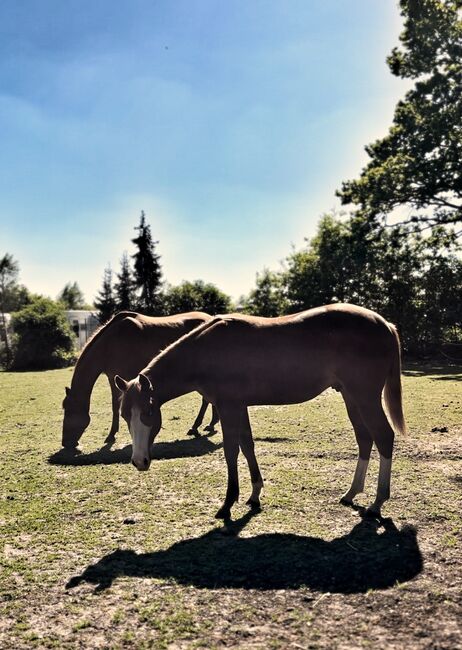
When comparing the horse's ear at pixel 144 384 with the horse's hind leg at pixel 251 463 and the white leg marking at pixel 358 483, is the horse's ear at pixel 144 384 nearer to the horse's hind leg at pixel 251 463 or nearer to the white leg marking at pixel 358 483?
the horse's hind leg at pixel 251 463

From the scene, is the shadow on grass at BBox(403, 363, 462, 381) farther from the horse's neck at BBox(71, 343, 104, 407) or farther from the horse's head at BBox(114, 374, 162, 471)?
the horse's head at BBox(114, 374, 162, 471)

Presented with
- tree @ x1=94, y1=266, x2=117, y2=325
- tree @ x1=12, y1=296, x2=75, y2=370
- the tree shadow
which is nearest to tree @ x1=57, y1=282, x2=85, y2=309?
tree @ x1=94, y1=266, x2=117, y2=325

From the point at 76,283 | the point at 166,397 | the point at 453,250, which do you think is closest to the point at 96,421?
the point at 166,397

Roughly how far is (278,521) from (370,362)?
72.7 inches

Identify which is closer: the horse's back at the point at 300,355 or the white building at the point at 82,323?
the horse's back at the point at 300,355

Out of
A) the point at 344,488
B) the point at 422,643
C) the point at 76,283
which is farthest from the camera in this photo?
the point at 76,283

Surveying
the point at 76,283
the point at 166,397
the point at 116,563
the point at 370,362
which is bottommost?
the point at 116,563

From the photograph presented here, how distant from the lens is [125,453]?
7.81 meters

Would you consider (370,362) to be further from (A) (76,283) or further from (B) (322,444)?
(A) (76,283)

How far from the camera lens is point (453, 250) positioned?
24984mm

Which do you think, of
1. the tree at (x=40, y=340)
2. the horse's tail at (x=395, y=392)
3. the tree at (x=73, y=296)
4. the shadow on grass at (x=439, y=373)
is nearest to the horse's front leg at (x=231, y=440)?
the horse's tail at (x=395, y=392)

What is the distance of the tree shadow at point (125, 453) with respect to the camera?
7.35 metres

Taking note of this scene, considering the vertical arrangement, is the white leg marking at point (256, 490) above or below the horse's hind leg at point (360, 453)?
below

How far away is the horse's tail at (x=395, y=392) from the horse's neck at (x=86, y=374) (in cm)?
497
